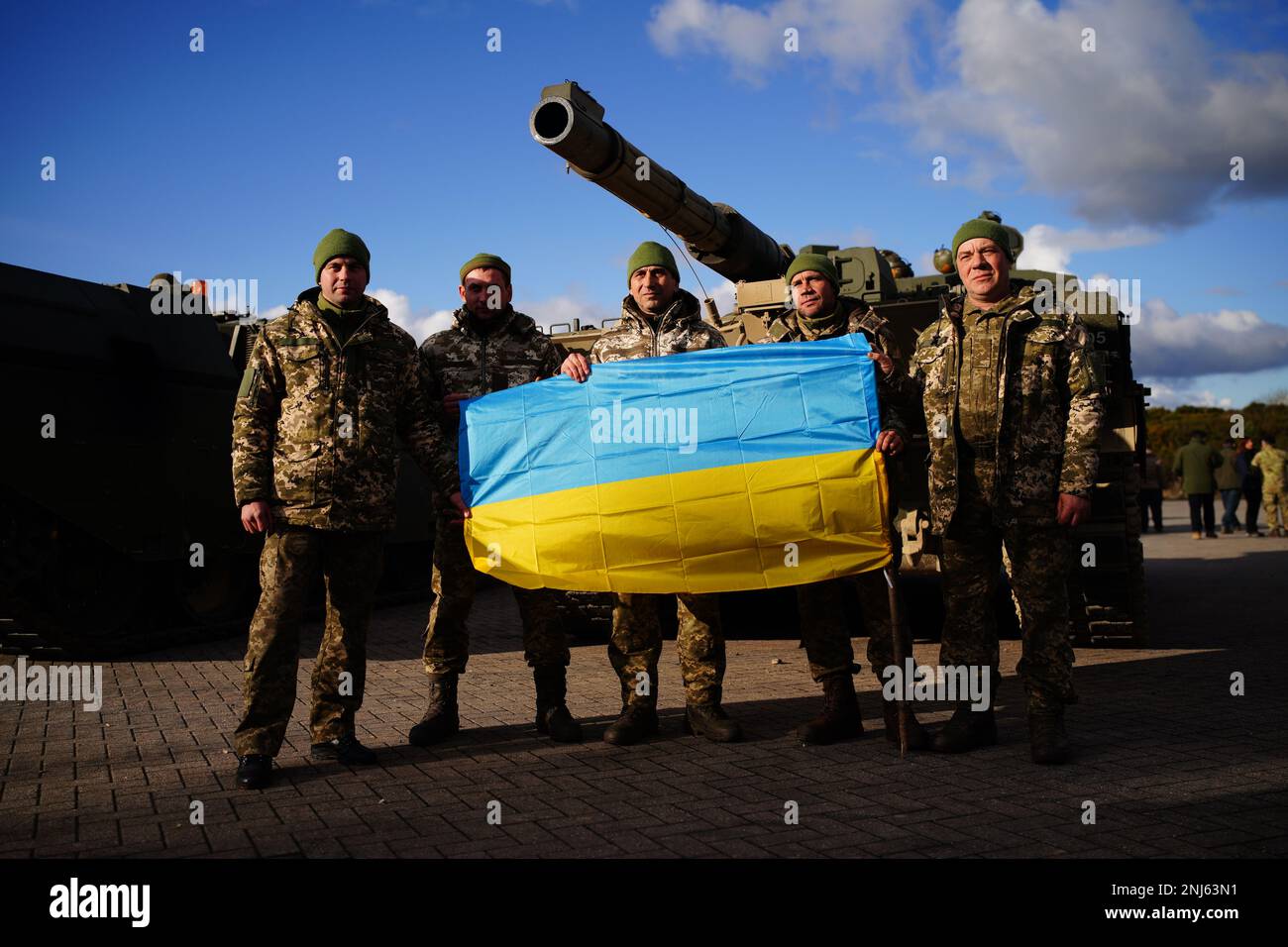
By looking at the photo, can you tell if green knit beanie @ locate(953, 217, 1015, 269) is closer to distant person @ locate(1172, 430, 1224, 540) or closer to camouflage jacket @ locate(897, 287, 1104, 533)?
camouflage jacket @ locate(897, 287, 1104, 533)

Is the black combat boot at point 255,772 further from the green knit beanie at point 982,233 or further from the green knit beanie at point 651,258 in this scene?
the green knit beanie at point 982,233

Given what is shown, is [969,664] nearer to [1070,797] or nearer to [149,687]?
[1070,797]

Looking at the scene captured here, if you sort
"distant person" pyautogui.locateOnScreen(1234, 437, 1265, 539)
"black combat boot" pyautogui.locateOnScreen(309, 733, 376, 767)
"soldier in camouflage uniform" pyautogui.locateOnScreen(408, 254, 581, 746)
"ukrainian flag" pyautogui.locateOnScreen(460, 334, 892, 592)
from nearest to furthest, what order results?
"black combat boot" pyautogui.locateOnScreen(309, 733, 376, 767)
"ukrainian flag" pyautogui.locateOnScreen(460, 334, 892, 592)
"soldier in camouflage uniform" pyautogui.locateOnScreen(408, 254, 581, 746)
"distant person" pyautogui.locateOnScreen(1234, 437, 1265, 539)

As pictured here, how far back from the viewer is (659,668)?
8.22m

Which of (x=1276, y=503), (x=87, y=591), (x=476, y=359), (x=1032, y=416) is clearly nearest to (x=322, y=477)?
(x=476, y=359)

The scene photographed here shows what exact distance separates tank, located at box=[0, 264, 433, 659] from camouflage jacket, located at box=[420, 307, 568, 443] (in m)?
4.27

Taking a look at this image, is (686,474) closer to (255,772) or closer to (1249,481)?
(255,772)

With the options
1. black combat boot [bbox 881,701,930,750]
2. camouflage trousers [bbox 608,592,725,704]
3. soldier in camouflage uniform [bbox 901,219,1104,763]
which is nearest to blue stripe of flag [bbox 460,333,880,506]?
soldier in camouflage uniform [bbox 901,219,1104,763]

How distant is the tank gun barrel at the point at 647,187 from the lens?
22.6 feet

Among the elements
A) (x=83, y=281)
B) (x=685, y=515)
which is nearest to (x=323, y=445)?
(x=685, y=515)

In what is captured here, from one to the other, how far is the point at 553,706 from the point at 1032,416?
2.81 m

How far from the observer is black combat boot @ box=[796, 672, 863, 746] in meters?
5.55

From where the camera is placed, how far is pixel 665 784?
15.9 feet
